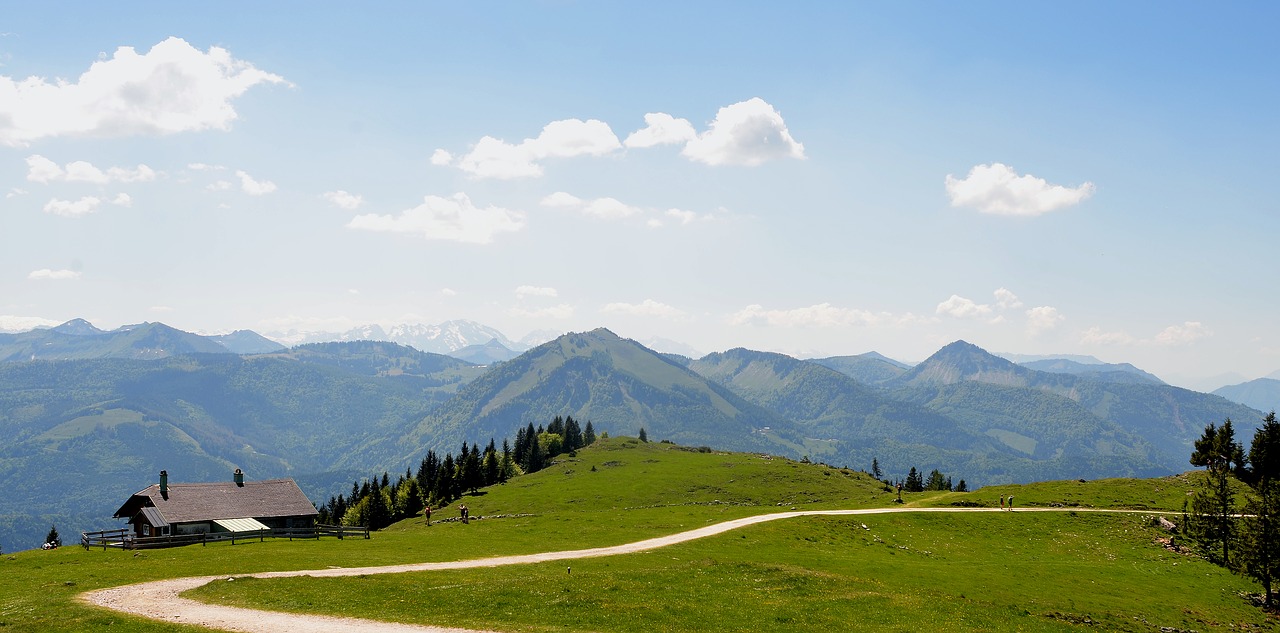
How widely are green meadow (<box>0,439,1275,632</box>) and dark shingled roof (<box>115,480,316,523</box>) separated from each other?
62.2ft

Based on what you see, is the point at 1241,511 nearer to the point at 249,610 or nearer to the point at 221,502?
the point at 249,610

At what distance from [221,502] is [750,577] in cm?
6630

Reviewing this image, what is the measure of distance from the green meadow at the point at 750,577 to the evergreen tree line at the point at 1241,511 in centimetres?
263

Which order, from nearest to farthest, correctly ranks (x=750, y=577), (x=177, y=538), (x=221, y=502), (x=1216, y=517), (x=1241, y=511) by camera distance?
(x=750, y=577), (x=177, y=538), (x=1216, y=517), (x=1241, y=511), (x=221, y=502)

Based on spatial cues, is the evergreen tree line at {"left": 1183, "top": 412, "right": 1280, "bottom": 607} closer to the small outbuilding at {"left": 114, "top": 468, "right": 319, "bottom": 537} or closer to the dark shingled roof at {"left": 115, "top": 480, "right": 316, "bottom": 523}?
the small outbuilding at {"left": 114, "top": 468, "right": 319, "bottom": 537}

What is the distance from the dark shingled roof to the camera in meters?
77.6

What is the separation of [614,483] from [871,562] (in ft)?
368

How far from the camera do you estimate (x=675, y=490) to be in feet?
507

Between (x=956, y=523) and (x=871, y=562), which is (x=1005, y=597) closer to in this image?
(x=871, y=562)

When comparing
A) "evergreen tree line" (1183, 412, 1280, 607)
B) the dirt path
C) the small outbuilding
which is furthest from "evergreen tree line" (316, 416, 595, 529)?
"evergreen tree line" (1183, 412, 1280, 607)

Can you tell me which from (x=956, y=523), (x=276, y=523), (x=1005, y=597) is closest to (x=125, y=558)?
(x=276, y=523)

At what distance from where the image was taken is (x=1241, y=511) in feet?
245

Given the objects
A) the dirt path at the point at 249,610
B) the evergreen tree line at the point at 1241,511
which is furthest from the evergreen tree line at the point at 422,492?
the evergreen tree line at the point at 1241,511

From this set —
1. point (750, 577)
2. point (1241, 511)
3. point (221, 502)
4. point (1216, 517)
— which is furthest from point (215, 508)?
point (1241, 511)
